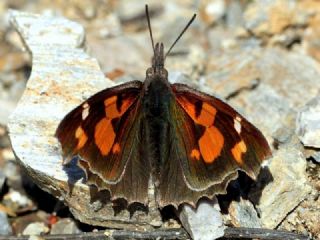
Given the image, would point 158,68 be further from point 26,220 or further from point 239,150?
point 26,220

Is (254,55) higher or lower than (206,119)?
higher

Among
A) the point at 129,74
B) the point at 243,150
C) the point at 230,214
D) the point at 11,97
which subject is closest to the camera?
the point at 243,150

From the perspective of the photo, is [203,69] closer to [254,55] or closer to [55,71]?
[254,55]

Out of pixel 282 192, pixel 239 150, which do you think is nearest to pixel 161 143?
pixel 239 150

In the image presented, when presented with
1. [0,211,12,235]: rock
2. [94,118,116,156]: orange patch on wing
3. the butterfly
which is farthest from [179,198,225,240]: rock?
[0,211,12,235]: rock

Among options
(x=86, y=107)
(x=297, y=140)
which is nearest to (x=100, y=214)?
(x=86, y=107)

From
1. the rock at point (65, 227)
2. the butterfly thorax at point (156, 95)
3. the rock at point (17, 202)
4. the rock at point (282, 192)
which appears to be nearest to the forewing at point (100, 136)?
the butterfly thorax at point (156, 95)

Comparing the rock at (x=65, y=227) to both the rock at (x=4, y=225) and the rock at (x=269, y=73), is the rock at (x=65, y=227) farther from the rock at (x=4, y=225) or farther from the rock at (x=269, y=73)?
the rock at (x=269, y=73)

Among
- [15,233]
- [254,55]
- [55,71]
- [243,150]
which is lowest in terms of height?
[15,233]
